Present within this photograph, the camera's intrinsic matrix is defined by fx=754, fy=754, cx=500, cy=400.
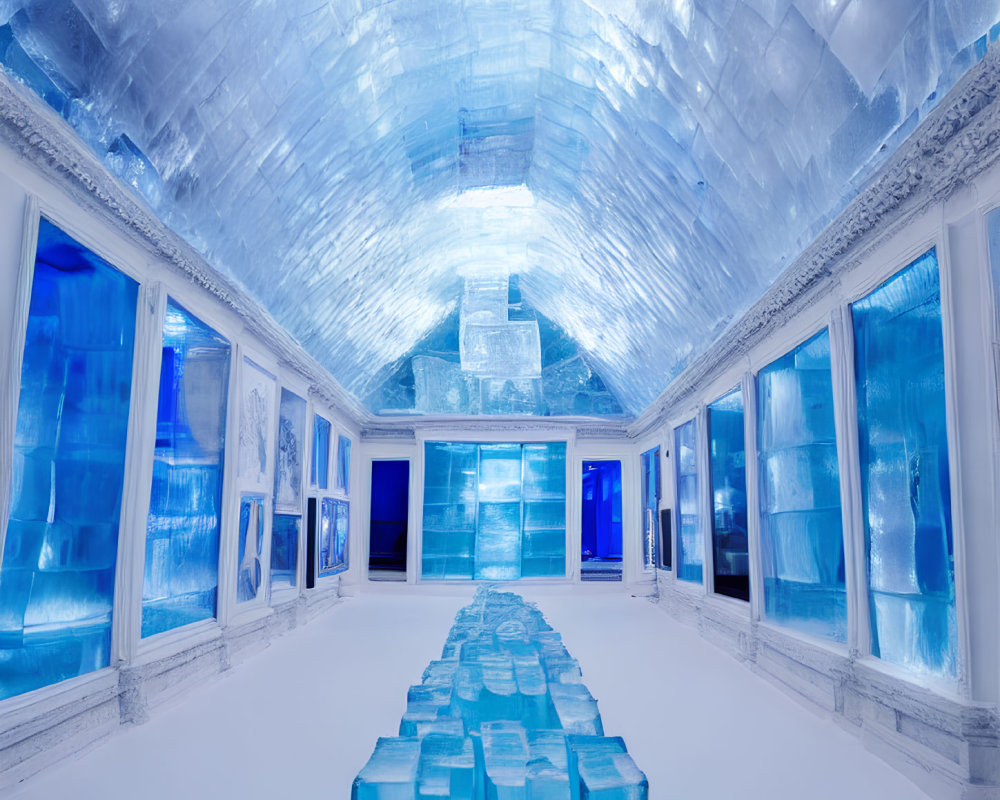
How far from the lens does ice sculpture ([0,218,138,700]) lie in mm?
3311

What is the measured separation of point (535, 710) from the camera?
3090 millimetres

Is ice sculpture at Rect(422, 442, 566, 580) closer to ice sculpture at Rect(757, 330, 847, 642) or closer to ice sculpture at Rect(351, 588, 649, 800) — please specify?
ice sculpture at Rect(757, 330, 847, 642)

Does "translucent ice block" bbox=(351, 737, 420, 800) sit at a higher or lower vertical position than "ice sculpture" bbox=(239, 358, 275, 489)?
lower

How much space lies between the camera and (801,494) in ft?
17.0

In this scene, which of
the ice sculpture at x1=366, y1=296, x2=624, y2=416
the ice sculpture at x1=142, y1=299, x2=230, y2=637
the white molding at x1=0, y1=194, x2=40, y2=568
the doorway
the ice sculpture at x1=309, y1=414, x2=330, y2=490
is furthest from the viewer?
the doorway

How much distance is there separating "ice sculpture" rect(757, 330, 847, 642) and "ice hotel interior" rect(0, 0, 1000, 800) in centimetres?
3

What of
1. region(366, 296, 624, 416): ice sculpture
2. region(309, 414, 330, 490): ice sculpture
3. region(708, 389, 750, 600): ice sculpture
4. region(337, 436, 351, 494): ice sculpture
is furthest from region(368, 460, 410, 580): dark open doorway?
region(708, 389, 750, 600): ice sculpture

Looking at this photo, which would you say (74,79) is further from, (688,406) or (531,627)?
(688,406)

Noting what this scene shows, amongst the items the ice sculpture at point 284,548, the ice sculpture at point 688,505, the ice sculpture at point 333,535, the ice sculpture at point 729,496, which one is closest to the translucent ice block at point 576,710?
the ice sculpture at point 729,496

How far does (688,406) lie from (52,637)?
685cm

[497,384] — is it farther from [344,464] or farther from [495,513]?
[344,464]

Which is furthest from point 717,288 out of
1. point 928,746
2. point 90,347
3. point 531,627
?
point 90,347

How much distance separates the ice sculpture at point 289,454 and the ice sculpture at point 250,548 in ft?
1.98

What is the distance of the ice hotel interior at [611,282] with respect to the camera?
304cm
